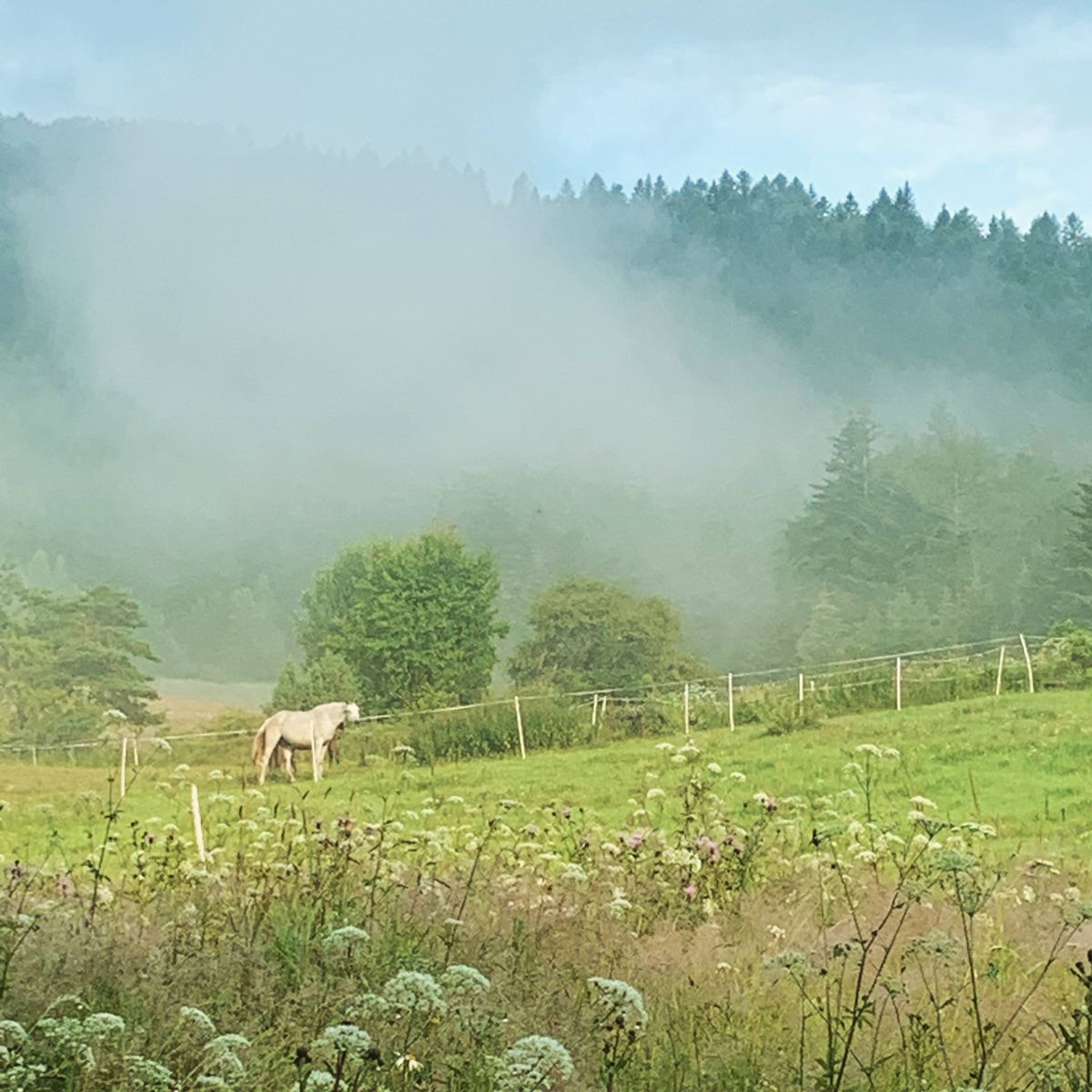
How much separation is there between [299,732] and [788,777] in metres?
14.8

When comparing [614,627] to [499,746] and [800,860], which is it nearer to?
[499,746]

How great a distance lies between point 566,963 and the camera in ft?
19.4

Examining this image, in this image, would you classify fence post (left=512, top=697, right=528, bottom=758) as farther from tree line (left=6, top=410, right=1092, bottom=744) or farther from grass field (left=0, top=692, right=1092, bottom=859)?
tree line (left=6, top=410, right=1092, bottom=744)

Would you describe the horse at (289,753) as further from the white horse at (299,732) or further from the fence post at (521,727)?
the fence post at (521,727)

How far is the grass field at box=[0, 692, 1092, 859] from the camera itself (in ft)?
44.9

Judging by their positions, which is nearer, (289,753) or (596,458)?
(289,753)

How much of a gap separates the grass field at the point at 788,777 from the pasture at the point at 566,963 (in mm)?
2101

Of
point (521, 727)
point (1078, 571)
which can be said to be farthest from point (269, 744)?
point (1078, 571)

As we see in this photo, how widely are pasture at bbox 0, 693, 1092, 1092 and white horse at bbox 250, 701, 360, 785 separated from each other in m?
16.9

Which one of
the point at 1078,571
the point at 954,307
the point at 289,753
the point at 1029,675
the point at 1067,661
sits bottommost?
the point at 289,753

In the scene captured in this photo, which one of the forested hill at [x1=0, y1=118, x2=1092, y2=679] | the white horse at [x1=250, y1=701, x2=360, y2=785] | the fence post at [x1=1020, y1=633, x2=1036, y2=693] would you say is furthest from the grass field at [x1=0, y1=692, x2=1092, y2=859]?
the forested hill at [x1=0, y1=118, x2=1092, y2=679]

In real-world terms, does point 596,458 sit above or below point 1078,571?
above

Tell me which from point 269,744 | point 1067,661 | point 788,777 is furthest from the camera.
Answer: point 1067,661

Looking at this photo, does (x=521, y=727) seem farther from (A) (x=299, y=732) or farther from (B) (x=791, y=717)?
(B) (x=791, y=717)
